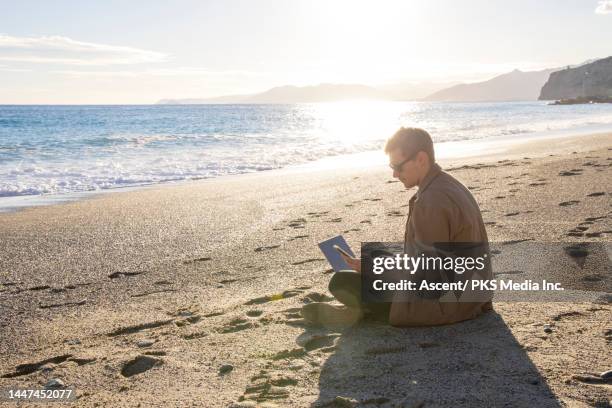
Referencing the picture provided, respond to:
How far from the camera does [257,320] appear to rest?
4.23 m

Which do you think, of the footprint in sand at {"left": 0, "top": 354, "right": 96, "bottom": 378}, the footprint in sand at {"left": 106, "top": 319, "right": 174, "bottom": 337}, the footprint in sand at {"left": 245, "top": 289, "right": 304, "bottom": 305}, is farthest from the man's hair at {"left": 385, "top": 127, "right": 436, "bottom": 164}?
the footprint in sand at {"left": 0, "top": 354, "right": 96, "bottom": 378}

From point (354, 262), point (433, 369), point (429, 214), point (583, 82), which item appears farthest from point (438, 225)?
point (583, 82)

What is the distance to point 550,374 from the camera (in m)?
3.03

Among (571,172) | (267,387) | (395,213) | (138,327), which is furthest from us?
(571,172)

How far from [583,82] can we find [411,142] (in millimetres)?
127469

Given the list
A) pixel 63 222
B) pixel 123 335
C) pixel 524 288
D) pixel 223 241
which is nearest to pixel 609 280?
pixel 524 288

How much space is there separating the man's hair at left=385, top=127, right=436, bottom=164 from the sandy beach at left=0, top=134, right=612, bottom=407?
3.82 ft

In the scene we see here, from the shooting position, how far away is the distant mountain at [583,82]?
11000 cm

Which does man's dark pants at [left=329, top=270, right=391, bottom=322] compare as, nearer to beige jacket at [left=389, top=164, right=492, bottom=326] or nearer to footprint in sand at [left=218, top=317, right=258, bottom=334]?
beige jacket at [left=389, top=164, right=492, bottom=326]

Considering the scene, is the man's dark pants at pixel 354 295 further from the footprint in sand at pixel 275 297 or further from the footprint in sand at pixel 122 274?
the footprint in sand at pixel 122 274

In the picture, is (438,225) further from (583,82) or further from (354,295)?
(583,82)

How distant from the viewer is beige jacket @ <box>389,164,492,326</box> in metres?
3.47

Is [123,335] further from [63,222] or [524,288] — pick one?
[63,222]

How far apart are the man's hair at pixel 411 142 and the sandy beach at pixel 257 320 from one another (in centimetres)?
116
